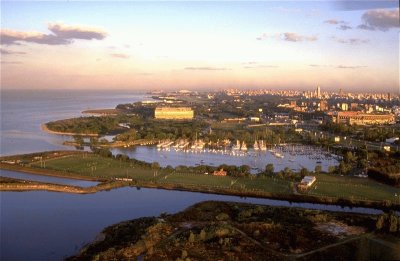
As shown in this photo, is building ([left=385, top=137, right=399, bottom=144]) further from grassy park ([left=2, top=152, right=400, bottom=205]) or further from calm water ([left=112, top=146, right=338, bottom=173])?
grassy park ([left=2, top=152, right=400, bottom=205])

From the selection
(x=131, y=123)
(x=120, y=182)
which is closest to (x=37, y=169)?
(x=120, y=182)

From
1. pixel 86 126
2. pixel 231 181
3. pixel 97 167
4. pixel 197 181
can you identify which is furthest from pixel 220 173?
pixel 86 126

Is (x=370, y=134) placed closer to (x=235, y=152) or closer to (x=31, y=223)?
(x=235, y=152)

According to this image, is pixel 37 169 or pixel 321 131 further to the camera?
pixel 321 131

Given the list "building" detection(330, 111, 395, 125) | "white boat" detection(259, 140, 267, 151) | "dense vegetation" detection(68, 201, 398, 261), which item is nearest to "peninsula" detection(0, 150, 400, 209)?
"dense vegetation" detection(68, 201, 398, 261)

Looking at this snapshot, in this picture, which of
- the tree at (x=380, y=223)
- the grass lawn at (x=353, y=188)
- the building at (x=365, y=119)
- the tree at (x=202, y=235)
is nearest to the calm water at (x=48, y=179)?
the tree at (x=202, y=235)

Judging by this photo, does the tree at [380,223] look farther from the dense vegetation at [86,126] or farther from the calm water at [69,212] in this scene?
the dense vegetation at [86,126]
